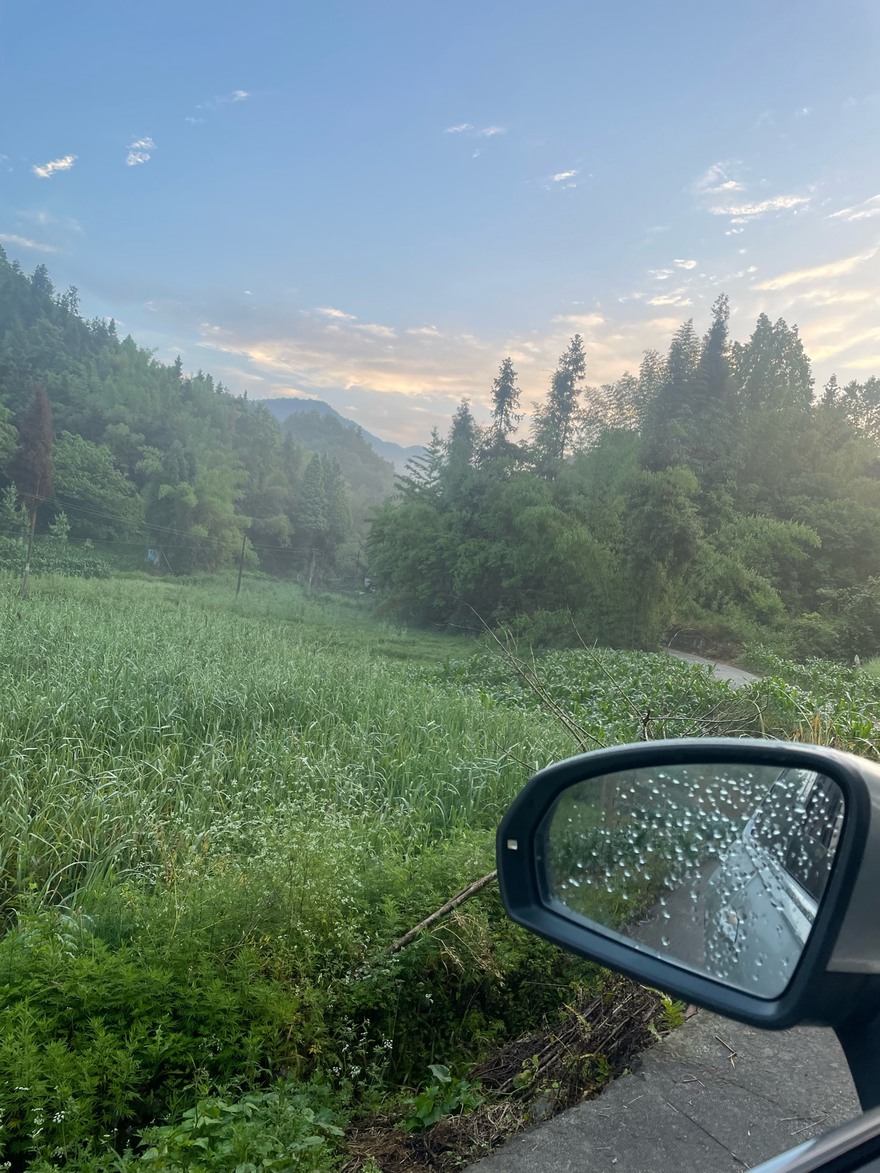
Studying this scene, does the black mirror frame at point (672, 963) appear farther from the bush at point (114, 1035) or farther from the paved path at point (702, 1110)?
the bush at point (114, 1035)

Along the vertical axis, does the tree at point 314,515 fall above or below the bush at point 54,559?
above

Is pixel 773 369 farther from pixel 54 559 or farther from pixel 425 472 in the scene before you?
pixel 54 559

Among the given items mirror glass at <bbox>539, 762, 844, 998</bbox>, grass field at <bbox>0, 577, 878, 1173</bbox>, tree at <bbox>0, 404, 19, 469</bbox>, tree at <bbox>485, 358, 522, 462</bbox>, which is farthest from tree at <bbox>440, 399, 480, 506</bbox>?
mirror glass at <bbox>539, 762, 844, 998</bbox>

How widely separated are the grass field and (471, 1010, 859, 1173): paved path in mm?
280

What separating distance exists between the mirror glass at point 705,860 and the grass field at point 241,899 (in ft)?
2.10

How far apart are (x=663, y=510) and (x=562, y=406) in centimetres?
129

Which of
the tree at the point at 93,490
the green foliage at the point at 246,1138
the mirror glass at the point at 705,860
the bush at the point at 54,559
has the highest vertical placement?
the tree at the point at 93,490

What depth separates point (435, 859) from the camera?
70.9 inches

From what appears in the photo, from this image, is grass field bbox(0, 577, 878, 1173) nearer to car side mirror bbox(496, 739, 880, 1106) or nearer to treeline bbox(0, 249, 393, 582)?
car side mirror bbox(496, 739, 880, 1106)

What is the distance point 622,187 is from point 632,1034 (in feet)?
19.1

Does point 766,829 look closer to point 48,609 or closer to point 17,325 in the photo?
point 48,609

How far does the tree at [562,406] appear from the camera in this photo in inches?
259

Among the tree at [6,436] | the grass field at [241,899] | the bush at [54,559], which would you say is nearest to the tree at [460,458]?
the grass field at [241,899]

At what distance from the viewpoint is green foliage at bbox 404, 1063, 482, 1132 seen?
1247 millimetres
